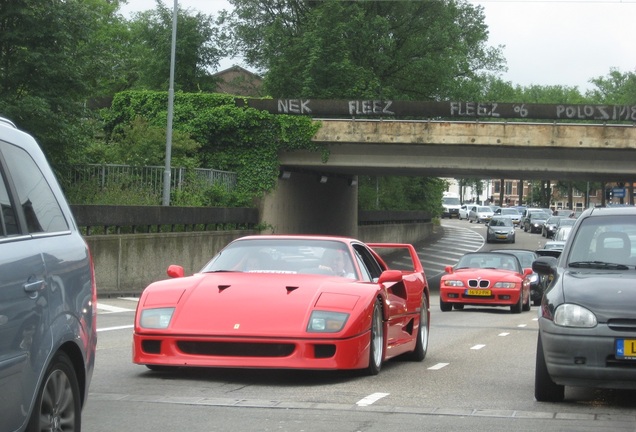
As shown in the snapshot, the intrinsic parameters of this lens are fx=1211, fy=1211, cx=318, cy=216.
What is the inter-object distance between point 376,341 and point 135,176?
2539 centimetres

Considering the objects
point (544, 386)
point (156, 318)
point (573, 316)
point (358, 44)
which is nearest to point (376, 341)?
point (544, 386)

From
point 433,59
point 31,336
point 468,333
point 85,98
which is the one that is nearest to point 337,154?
point 85,98

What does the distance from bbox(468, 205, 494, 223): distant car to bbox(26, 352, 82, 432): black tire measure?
108982mm

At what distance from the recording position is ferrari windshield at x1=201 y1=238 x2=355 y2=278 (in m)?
11.0

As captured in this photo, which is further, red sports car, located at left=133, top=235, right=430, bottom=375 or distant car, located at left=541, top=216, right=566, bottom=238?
distant car, located at left=541, top=216, right=566, bottom=238

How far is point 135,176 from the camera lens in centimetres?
3528

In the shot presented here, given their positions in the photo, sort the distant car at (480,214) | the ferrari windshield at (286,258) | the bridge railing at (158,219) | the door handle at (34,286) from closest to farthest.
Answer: the door handle at (34,286), the ferrari windshield at (286,258), the bridge railing at (158,219), the distant car at (480,214)

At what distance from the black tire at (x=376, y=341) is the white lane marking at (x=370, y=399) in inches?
34.6

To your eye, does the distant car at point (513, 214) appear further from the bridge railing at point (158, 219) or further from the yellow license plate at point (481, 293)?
the yellow license plate at point (481, 293)

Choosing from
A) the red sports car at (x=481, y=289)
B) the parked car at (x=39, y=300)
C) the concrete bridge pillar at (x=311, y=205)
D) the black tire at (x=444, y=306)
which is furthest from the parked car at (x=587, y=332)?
the concrete bridge pillar at (x=311, y=205)

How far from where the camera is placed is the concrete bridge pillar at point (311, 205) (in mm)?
45253

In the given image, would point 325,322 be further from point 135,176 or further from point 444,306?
point 135,176

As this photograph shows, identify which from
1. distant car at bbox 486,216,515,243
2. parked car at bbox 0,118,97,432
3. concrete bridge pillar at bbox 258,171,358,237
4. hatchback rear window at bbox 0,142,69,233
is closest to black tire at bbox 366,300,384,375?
parked car at bbox 0,118,97,432

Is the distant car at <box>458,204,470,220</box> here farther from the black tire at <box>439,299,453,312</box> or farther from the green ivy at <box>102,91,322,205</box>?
the black tire at <box>439,299,453,312</box>
